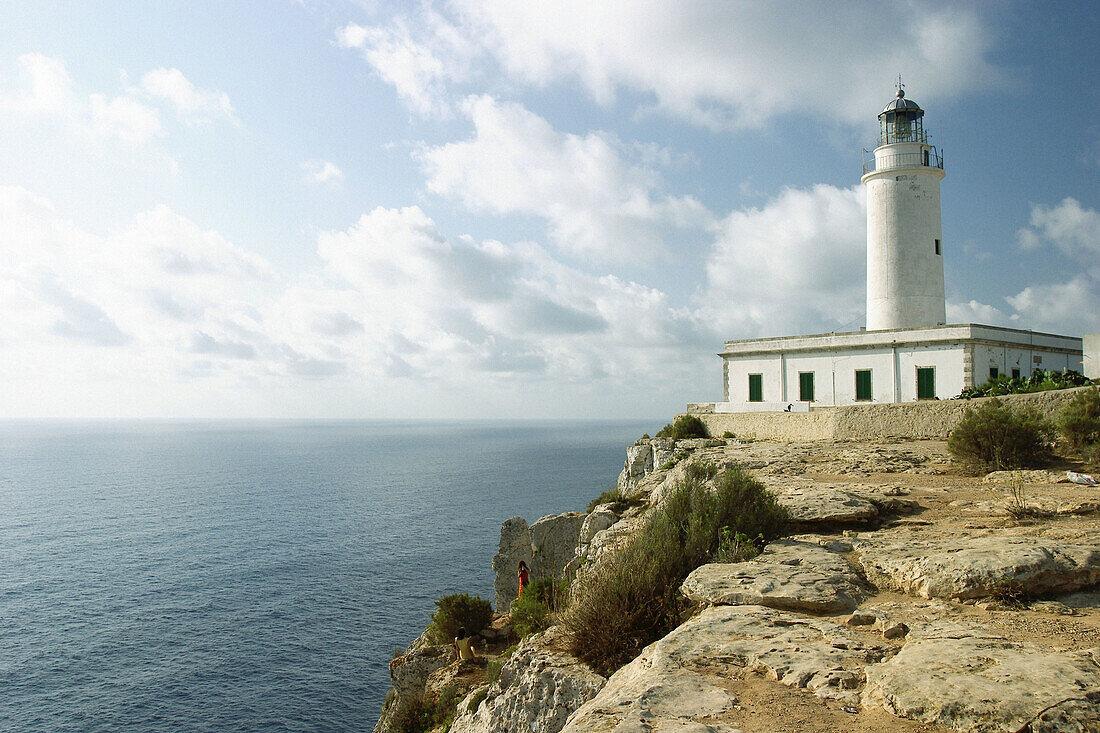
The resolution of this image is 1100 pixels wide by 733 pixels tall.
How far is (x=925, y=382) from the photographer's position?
94.8ft

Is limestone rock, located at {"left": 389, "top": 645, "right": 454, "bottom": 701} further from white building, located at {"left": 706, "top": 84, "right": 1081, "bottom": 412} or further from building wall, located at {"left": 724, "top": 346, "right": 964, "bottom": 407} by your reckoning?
building wall, located at {"left": 724, "top": 346, "right": 964, "bottom": 407}

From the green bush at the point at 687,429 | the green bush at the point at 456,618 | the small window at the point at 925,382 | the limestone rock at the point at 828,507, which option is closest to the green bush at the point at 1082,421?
the limestone rock at the point at 828,507

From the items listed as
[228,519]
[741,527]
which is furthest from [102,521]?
[741,527]

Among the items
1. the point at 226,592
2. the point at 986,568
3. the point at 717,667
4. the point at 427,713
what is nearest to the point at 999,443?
the point at 986,568

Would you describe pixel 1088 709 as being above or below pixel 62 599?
above

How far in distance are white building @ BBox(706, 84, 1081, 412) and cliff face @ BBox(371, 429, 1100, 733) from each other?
20701 mm

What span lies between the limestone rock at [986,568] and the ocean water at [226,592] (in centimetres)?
2333

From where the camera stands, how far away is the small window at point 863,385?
3039cm

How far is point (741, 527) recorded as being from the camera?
823 centimetres

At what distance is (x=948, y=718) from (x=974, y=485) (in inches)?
359

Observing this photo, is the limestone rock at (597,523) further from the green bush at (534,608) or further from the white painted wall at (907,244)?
the white painted wall at (907,244)

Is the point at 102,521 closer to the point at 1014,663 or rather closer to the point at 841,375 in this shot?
the point at 841,375

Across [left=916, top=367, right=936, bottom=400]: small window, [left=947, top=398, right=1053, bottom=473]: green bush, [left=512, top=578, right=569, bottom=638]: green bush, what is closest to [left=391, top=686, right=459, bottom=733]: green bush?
[left=512, top=578, right=569, bottom=638]: green bush

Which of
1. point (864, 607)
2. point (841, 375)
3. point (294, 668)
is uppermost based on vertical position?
point (841, 375)
